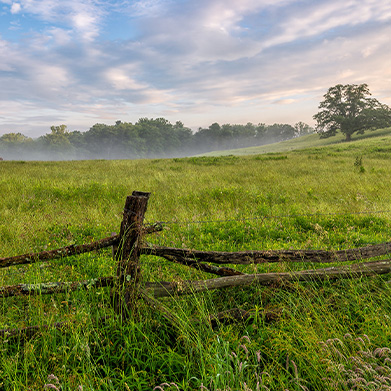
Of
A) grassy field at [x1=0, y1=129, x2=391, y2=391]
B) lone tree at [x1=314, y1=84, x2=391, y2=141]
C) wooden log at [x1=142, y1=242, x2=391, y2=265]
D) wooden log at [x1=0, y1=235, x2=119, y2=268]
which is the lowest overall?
grassy field at [x1=0, y1=129, x2=391, y2=391]

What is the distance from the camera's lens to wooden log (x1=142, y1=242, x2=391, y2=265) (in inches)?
130

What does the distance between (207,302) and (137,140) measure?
5422 inches

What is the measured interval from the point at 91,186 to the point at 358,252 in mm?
10158

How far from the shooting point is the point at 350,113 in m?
67.6

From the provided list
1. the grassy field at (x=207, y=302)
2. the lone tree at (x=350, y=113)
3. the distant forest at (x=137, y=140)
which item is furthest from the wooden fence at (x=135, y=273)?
the distant forest at (x=137, y=140)

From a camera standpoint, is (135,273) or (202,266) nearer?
(135,273)

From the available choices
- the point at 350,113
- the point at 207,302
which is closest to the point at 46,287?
the point at 207,302

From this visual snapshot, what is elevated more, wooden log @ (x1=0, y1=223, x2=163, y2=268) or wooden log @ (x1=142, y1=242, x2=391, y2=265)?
wooden log @ (x1=0, y1=223, x2=163, y2=268)

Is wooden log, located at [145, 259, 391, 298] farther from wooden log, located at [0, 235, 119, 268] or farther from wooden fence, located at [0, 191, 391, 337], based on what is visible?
wooden log, located at [0, 235, 119, 268]

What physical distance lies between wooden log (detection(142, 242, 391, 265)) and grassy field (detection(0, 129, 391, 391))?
1.16 feet

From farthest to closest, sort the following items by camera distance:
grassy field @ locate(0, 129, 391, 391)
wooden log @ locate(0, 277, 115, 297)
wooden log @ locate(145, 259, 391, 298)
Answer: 1. wooden log @ locate(145, 259, 391, 298)
2. wooden log @ locate(0, 277, 115, 297)
3. grassy field @ locate(0, 129, 391, 391)

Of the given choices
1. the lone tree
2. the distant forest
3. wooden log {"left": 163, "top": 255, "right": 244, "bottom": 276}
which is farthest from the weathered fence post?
the distant forest

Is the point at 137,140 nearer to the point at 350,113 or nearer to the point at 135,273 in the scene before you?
the point at 350,113

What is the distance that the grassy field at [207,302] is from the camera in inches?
94.7
